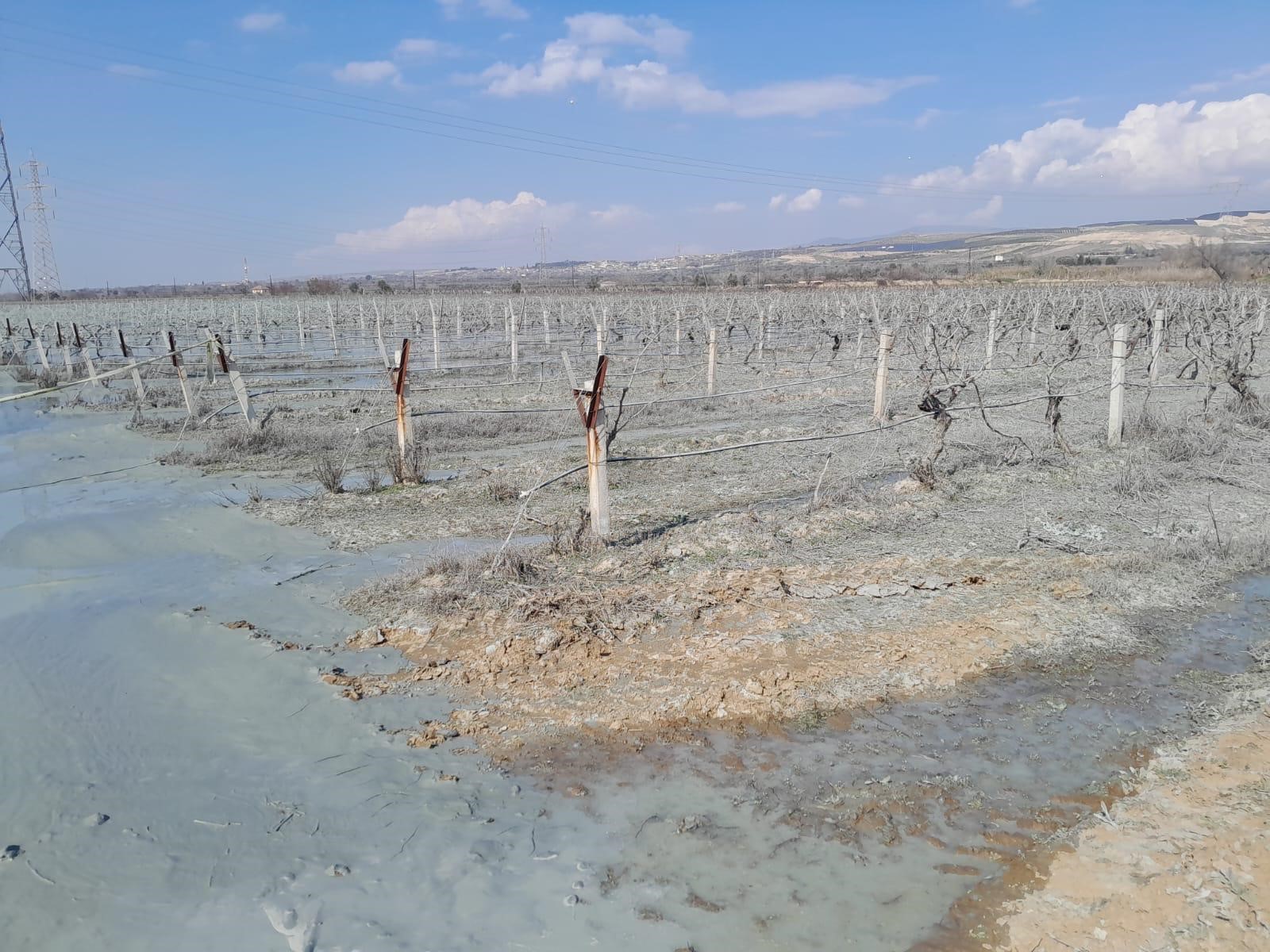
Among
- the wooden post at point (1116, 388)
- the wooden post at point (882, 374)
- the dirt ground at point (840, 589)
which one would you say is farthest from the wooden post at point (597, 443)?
the wooden post at point (1116, 388)

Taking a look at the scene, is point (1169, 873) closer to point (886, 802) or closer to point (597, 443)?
point (886, 802)

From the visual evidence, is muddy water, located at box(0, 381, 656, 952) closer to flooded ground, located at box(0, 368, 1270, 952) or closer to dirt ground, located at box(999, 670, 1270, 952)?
flooded ground, located at box(0, 368, 1270, 952)

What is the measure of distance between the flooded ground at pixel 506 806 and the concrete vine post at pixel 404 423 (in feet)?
13.6

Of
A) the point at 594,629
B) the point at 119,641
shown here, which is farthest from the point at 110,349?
the point at 594,629

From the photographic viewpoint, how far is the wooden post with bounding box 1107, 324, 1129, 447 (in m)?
10.6

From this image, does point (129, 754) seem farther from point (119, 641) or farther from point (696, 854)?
point (696, 854)

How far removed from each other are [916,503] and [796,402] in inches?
323

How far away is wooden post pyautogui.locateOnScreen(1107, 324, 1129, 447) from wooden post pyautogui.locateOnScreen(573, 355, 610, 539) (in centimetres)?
724

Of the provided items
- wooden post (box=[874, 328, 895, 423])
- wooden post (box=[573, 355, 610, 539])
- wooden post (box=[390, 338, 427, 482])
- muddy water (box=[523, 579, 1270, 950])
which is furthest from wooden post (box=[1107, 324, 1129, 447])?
wooden post (box=[390, 338, 427, 482])

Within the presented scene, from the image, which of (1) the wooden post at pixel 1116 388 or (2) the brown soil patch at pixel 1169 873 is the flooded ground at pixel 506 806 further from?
(1) the wooden post at pixel 1116 388

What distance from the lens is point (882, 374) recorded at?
43.9 ft

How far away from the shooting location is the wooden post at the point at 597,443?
7176 mm

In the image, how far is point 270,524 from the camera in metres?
9.00

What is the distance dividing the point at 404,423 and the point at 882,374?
756 cm
